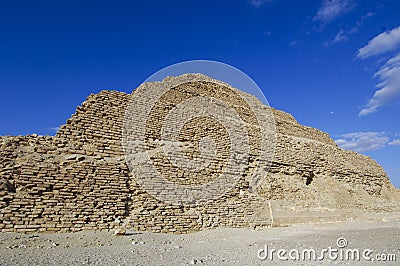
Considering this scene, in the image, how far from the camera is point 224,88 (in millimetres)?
22625

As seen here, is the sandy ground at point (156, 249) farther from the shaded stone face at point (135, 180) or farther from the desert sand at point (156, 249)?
the shaded stone face at point (135, 180)

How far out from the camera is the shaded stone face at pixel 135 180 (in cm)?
829

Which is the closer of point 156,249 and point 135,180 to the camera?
point 156,249

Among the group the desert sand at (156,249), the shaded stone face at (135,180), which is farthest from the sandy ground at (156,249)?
the shaded stone face at (135,180)

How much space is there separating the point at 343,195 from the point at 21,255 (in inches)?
661

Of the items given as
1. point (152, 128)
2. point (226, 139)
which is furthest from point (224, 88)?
point (152, 128)

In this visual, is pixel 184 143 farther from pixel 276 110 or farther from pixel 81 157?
pixel 276 110

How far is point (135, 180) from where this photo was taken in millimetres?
9945

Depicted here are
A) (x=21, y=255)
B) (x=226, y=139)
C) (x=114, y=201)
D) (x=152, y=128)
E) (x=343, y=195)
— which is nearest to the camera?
(x=21, y=255)

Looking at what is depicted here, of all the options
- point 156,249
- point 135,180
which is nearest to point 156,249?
point 156,249

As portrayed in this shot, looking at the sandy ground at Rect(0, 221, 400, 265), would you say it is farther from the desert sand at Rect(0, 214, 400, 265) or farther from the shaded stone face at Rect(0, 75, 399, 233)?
the shaded stone face at Rect(0, 75, 399, 233)

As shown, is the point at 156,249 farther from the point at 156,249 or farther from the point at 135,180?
the point at 135,180

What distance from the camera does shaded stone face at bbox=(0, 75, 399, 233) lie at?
8289 millimetres

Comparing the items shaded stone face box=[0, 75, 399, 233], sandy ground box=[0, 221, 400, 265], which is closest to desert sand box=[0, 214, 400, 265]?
sandy ground box=[0, 221, 400, 265]
